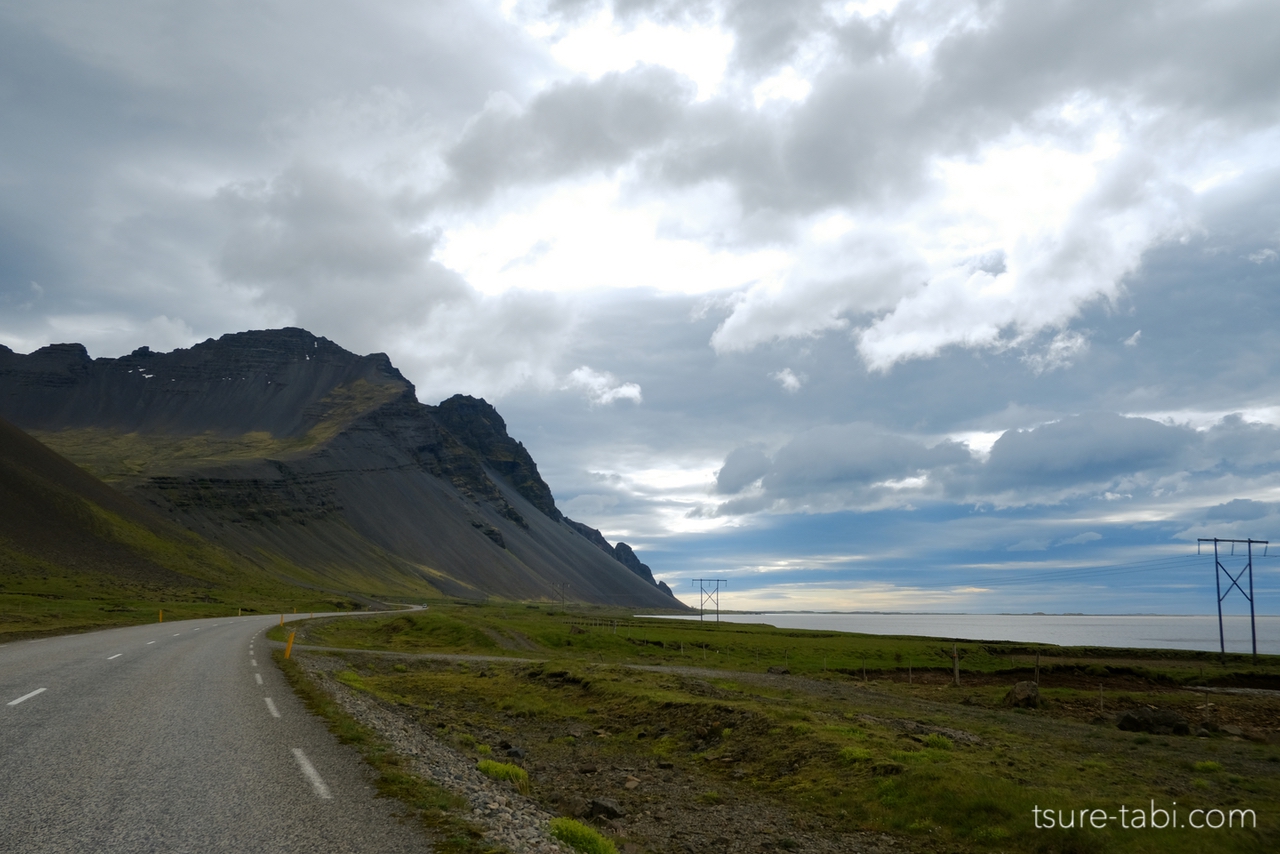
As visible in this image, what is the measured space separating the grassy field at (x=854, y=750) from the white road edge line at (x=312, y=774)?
18.6 ft

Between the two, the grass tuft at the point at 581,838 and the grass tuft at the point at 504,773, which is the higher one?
the grass tuft at the point at 581,838

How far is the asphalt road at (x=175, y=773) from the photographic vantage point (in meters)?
10.4

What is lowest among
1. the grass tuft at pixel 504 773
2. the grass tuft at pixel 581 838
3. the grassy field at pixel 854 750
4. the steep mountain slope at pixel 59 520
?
the grassy field at pixel 854 750

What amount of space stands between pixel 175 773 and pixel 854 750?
16.8m

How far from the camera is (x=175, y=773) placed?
1345 cm

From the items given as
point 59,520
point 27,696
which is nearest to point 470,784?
point 27,696

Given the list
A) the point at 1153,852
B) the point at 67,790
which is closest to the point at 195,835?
the point at 67,790

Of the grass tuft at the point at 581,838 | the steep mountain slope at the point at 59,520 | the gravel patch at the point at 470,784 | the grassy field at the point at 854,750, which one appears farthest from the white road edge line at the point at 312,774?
the steep mountain slope at the point at 59,520

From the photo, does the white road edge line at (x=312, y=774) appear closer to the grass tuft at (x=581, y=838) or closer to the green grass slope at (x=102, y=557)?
the grass tuft at (x=581, y=838)

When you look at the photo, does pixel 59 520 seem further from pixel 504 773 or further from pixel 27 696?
pixel 504 773

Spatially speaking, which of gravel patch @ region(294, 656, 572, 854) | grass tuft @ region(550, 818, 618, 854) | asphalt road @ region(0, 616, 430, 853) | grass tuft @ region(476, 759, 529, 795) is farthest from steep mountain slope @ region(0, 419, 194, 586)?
grass tuft @ region(550, 818, 618, 854)

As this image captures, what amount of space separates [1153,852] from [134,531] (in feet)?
681

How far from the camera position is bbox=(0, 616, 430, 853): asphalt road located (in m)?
10.4

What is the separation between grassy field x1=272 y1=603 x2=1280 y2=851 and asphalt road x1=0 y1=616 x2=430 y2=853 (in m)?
5.56
